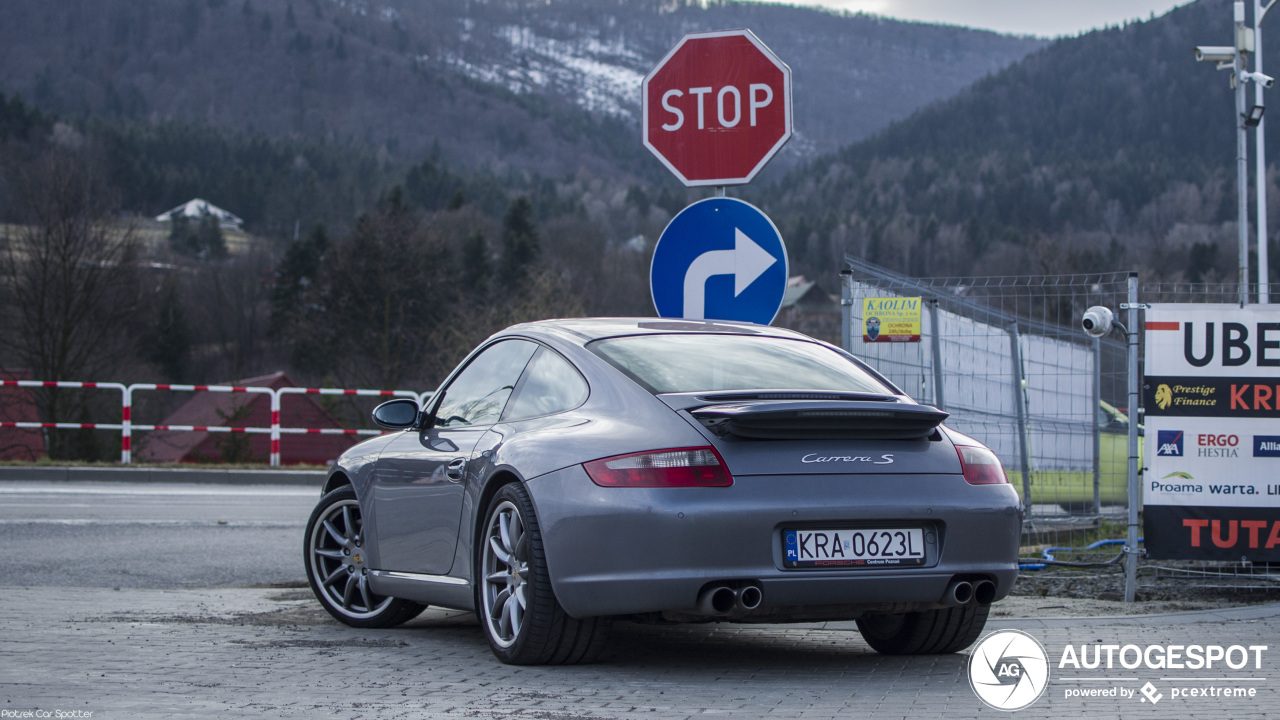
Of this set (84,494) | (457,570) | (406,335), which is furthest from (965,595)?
(406,335)

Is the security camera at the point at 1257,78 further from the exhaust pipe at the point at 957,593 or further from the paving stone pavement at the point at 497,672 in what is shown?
the exhaust pipe at the point at 957,593

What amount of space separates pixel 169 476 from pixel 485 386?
14.5m

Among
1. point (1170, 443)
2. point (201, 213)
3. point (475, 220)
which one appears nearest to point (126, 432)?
point (1170, 443)

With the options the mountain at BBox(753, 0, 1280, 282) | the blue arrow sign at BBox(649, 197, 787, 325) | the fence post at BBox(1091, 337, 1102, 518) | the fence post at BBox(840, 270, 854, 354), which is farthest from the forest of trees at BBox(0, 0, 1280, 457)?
the blue arrow sign at BBox(649, 197, 787, 325)

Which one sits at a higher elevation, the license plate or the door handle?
the door handle

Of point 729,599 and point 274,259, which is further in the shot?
point 274,259

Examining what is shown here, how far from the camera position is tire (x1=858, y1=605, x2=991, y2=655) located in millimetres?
5129

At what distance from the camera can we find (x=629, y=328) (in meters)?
5.57

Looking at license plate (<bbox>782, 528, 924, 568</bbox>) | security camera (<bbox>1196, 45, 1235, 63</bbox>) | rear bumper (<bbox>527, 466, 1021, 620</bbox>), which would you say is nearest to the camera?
rear bumper (<bbox>527, 466, 1021, 620</bbox>)

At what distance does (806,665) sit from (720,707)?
102 cm

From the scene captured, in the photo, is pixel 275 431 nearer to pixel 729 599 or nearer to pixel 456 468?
pixel 456 468

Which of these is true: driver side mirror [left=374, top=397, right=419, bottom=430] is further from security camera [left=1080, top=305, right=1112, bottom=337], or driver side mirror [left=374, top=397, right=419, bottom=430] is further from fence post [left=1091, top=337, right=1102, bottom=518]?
fence post [left=1091, top=337, right=1102, bottom=518]

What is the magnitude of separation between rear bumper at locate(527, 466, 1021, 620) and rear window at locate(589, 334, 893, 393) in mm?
558

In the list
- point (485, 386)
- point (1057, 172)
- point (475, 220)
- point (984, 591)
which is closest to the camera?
point (984, 591)
